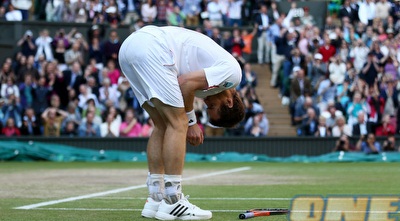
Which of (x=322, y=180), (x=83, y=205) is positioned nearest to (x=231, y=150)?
(x=322, y=180)

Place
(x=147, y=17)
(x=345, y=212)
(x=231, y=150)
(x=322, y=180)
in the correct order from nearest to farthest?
(x=345, y=212) → (x=322, y=180) → (x=231, y=150) → (x=147, y=17)

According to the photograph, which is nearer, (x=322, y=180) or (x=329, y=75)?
(x=322, y=180)

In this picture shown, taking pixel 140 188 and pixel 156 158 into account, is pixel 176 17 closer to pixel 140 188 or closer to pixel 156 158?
pixel 140 188

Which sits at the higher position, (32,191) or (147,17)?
(147,17)

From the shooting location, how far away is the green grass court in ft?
32.5

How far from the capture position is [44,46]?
29.0 m

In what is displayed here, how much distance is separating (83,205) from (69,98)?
16.8m

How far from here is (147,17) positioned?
1255 inches

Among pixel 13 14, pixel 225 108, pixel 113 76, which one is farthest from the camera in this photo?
pixel 13 14

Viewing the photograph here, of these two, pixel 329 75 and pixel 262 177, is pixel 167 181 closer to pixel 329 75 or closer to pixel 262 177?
pixel 262 177

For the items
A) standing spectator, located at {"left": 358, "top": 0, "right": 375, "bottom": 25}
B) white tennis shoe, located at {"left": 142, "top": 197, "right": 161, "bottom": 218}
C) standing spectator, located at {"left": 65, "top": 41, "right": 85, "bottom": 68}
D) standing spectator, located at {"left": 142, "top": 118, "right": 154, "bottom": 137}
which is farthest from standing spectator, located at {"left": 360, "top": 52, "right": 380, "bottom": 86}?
white tennis shoe, located at {"left": 142, "top": 197, "right": 161, "bottom": 218}

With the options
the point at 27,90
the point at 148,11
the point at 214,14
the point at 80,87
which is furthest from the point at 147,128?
the point at 214,14

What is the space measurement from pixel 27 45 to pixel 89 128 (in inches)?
174

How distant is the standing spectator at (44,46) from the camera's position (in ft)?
94.2
